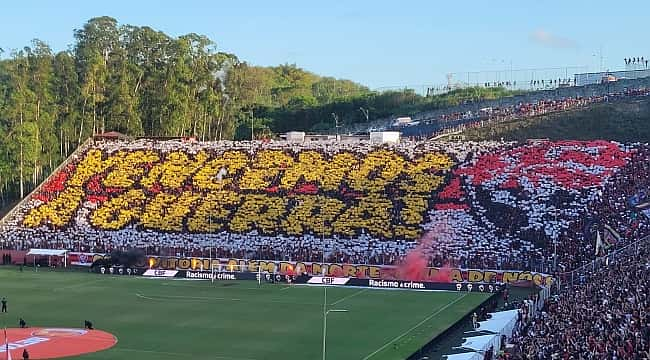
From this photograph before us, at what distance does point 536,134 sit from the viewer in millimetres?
95000

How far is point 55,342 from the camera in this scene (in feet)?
130

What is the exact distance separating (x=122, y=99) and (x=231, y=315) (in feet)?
169

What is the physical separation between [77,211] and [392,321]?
3576cm

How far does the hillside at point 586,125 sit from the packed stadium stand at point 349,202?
834 inches

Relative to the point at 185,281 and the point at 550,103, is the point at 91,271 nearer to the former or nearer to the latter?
the point at 185,281

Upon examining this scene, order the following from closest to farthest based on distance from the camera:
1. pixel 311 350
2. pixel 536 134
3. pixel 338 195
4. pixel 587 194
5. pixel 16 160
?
pixel 311 350, pixel 587 194, pixel 338 195, pixel 16 160, pixel 536 134

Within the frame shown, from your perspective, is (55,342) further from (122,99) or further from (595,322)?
(122,99)

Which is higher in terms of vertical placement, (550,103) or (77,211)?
(550,103)

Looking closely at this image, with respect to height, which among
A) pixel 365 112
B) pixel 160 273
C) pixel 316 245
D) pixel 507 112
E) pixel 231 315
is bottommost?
pixel 231 315

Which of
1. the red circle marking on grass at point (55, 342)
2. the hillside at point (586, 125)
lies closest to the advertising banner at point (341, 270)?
the red circle marking on grass at point (55, 342)

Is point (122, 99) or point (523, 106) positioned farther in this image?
point (523, 106)

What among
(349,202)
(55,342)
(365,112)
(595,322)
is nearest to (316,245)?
(349,202)

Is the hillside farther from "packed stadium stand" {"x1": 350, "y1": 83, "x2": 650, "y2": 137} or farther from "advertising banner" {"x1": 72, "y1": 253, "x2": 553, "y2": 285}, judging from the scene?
"advertising banner" {"x1": 72, "y1": 253, "x2": 553, "y2": 285}

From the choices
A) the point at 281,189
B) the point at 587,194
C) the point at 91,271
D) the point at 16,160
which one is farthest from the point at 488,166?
the point at 16,160
